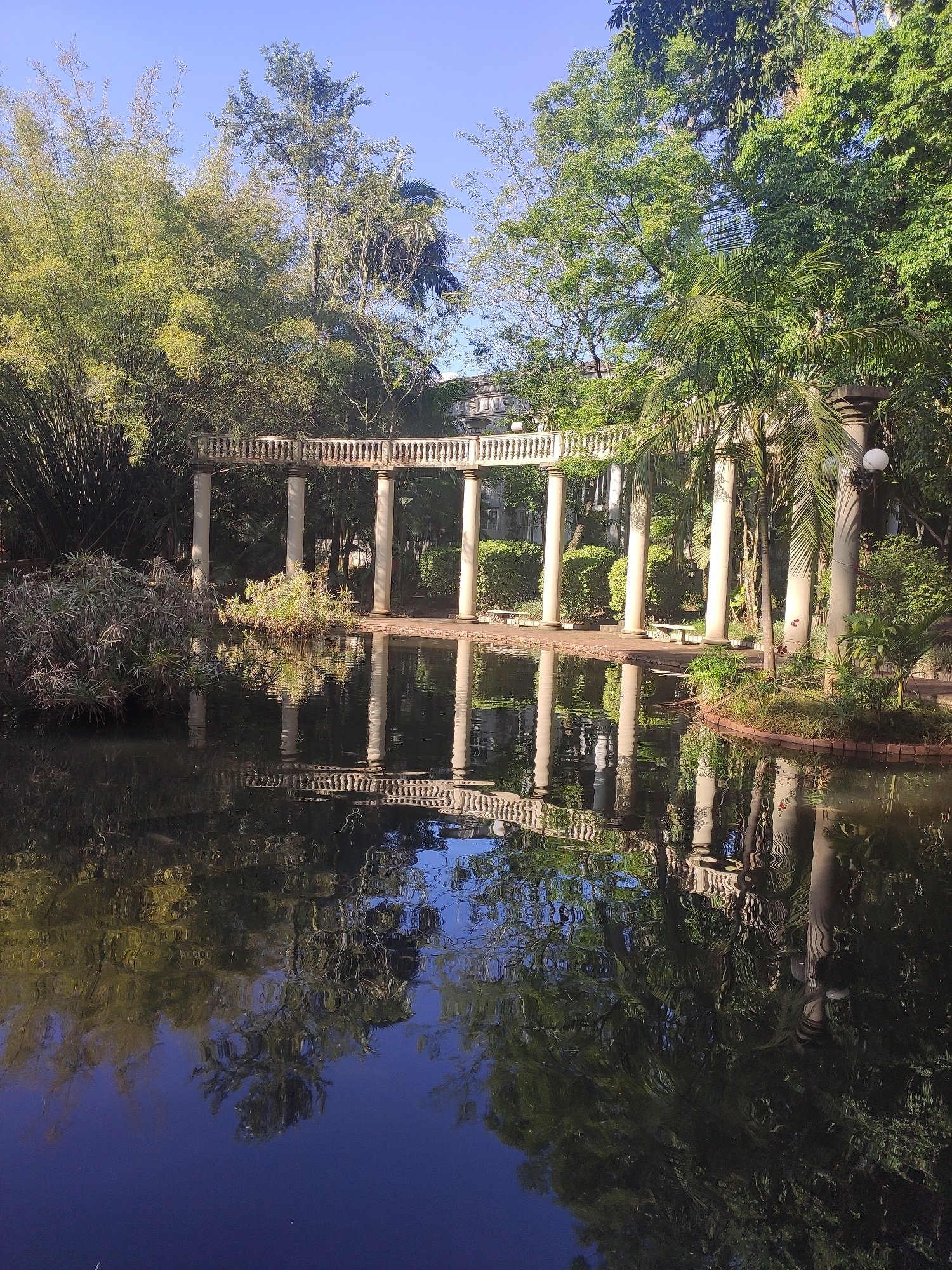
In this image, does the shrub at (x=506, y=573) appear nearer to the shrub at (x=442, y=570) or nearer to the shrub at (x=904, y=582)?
the shrub at (x=442, y=570)

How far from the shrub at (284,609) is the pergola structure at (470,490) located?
1.48 metres

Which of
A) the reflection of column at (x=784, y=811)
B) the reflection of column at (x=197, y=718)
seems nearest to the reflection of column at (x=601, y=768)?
the reflection of column at (x=784, y=811)

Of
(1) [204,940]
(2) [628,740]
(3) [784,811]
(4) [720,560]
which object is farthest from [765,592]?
(1) [204,940]

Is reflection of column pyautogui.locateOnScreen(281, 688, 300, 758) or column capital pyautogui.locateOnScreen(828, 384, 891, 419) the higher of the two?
column capital pyautogui.locateOnScreen(828, 384, 891, 419)

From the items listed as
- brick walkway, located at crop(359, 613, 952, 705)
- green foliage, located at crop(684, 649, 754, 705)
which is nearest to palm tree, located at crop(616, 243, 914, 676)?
green foliage, located at crop(684, 649, 754, 705)

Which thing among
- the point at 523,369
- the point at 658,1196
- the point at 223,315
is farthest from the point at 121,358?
the point at 658,1196

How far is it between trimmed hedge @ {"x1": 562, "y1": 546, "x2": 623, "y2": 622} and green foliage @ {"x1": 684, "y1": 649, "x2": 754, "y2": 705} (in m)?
13.2

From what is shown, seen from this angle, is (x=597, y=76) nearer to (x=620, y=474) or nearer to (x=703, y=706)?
(x=620, y=474)

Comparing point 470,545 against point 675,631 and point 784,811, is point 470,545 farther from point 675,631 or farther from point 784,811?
point 784,811

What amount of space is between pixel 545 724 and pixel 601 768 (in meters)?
2.32

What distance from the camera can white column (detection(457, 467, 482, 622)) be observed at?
81.0 feet

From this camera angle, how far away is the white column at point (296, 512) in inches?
990

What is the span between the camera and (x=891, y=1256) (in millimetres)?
2705

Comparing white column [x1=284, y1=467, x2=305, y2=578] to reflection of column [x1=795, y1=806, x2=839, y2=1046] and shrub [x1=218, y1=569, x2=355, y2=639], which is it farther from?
reflection of column [x1=795, y1=806, x2=839, y2=1046]
